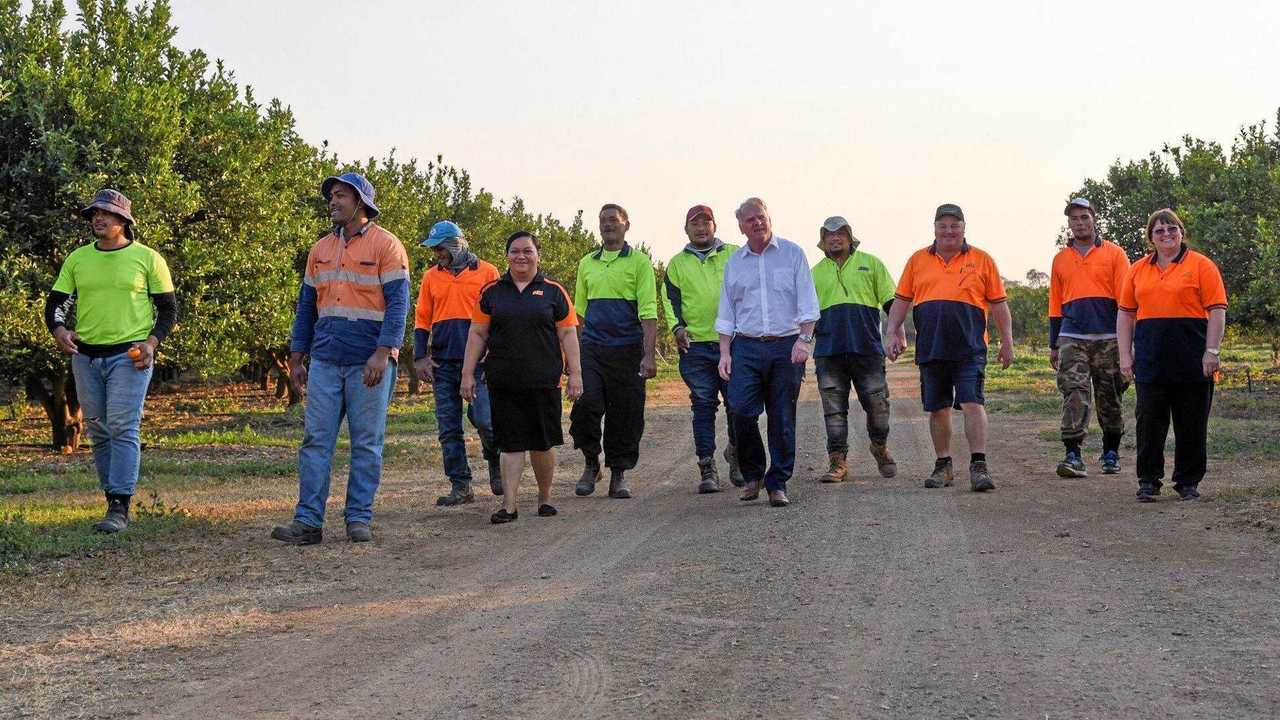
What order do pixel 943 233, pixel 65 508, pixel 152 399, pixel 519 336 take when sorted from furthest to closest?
pixel 152 399 → pixel 943 233 → pixel 65 508 → pixel 519 336

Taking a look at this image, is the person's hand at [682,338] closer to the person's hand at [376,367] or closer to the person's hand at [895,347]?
the person's hand at [895,347]

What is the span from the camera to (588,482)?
10.4m

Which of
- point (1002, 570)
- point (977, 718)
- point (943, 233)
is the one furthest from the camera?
point (943, 233)

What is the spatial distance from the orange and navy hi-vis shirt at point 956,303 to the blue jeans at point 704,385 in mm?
1659

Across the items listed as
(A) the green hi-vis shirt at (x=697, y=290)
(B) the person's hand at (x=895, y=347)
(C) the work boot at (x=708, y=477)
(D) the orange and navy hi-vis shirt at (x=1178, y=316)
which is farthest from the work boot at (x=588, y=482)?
(D) the orange and navy hi-vis shirt at (x=1178, y=316)

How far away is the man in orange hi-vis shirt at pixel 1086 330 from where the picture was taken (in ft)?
36.1

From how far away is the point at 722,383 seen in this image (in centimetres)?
1043

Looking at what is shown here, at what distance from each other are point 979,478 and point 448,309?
4384 mm

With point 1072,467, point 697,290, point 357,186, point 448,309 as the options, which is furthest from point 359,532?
point 1072,467

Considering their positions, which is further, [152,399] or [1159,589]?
[152,399]

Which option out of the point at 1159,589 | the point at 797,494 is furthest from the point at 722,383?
the point at 1159,589

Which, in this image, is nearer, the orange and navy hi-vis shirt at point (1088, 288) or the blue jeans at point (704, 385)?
the blue jeans at point (704, 385)

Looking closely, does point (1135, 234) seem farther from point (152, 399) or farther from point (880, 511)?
point (880, 511)

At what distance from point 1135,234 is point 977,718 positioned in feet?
113
